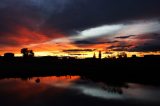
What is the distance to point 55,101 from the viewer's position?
3959cm

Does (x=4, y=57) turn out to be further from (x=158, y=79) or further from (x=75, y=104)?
(x=75, y=104)

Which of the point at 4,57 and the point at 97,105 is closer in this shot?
the point at 97,105

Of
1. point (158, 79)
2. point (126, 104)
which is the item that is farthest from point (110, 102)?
point (158, 79)

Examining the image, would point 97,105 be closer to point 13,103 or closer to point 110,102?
point 110,102

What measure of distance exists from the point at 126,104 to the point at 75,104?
269 inches

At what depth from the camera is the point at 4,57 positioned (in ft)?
559

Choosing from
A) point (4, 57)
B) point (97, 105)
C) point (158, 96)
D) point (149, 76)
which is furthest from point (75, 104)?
point (4, 57)

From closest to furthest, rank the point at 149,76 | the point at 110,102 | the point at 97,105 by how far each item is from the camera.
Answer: the point at 97,105 → the point at 110,102 → the point at 149,76

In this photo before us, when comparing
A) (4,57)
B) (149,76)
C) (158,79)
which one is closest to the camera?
(158,79)

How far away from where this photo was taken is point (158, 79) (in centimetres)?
6656

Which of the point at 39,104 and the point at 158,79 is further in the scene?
the point at 158,79

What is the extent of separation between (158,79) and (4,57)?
123 m

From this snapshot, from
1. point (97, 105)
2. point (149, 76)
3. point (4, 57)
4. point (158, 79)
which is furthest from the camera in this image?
point (4, 57)

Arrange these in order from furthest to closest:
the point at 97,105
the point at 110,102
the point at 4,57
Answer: the point at 4,57 < the point at 110,102 < the point at 97,105
